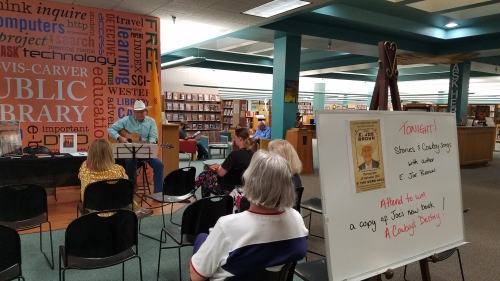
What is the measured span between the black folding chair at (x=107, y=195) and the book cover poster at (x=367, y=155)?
6.85 feet

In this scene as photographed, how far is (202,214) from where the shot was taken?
2520mm

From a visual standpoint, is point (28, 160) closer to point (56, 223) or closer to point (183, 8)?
point (56, 223)

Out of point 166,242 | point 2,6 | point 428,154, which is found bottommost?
point 166,242

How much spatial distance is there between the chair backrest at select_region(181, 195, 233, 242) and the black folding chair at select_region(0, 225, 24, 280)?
0.99 m

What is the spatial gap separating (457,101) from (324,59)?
430 cm

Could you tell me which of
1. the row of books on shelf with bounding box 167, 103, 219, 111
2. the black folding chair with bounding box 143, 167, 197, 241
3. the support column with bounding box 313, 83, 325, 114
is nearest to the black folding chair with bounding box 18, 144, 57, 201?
the black folding chair with bounding box 143, 167, 197, 241

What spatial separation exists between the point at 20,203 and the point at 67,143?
80.4 inches

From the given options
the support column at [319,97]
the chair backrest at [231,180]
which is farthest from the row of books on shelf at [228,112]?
the chair backrest at [231,180]

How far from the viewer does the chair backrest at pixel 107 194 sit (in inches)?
113

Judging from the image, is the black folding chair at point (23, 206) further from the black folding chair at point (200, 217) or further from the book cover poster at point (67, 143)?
the book cover poster at point (67, 143)

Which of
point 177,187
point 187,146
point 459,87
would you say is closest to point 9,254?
point 177,187

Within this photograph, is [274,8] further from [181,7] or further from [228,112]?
[228,112]

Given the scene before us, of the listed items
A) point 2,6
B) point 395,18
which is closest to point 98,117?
point 2,6

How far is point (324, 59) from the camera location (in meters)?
11.8
